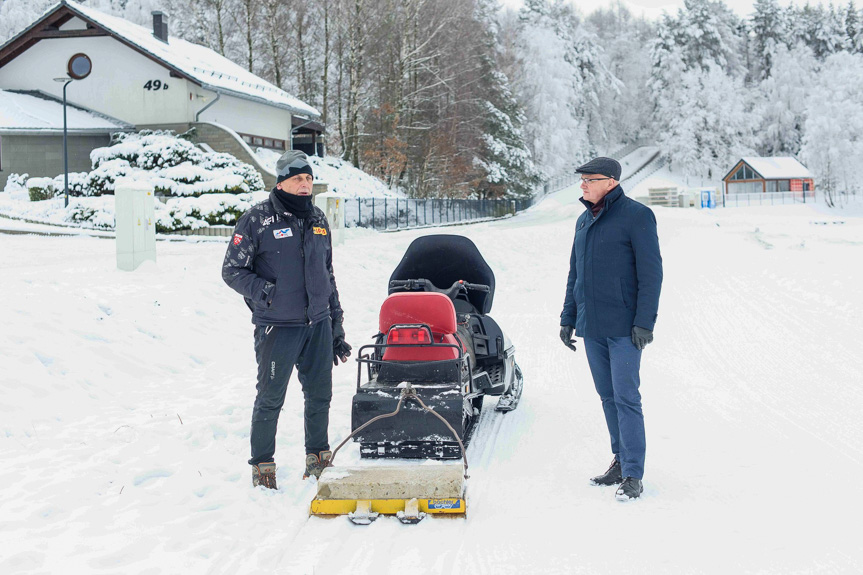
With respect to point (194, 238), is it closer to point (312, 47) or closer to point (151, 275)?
point (151, 275)

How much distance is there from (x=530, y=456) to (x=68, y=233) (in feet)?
63.2

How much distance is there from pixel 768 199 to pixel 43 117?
2300 inches

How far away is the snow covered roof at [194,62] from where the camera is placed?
28.5m

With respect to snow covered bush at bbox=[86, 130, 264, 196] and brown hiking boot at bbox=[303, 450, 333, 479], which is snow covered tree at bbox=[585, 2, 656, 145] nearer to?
snow covered bush at bbox=[86, 130, 264, 196]

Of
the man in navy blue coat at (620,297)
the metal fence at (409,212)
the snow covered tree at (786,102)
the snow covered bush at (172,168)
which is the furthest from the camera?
the snow covered tree at (786,102)

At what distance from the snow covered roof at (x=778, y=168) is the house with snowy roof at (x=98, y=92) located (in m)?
55.0

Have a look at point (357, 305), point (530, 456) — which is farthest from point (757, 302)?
point (530, 456)

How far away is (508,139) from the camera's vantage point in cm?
5028

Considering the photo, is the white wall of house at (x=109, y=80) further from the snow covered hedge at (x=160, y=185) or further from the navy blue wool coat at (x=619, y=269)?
the navy blue wool coat at (x=619, y=269)

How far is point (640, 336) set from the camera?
4480 millimetres

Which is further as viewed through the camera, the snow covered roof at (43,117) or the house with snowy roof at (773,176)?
the house with snowy roof at (773,176)

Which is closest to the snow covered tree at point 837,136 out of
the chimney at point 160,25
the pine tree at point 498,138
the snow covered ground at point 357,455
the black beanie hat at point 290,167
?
the pine tree at point 498,138

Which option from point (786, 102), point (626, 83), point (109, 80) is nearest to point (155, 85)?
point (109, 80)

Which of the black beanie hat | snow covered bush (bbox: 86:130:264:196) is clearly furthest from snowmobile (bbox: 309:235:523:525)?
snow covered bush (bbox: 86:130:264:196)
